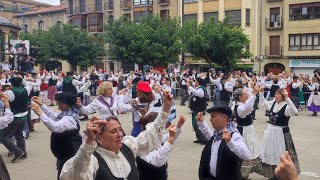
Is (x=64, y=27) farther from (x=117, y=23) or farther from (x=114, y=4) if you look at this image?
(x=114, y=4)

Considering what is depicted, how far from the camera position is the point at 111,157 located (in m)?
3.51

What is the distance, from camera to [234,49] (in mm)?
27391

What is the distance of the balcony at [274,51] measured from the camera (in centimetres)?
3591

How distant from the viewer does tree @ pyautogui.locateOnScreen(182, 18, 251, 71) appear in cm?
2727

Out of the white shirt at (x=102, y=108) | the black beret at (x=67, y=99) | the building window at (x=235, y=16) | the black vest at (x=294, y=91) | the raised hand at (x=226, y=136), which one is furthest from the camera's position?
the building window at (x=235, y=16)

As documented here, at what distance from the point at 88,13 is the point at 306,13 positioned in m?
24.0

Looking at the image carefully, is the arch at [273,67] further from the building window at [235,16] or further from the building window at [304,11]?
the building window at [235,16]

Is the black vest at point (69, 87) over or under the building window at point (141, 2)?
under

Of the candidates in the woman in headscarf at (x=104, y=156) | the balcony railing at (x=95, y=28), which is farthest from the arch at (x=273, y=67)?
the woman in headscarf at (x=104, y=156)

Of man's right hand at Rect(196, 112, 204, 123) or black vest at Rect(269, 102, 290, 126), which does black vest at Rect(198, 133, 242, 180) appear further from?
black vest at Rect(269, 102, 290, 126)

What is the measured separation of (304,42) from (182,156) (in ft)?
A: 91.4

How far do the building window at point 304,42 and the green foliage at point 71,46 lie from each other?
16453 millimetres

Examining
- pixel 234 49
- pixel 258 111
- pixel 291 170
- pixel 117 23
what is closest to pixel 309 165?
pixel 291 170

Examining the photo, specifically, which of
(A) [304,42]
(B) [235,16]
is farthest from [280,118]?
(B) [235,16]
